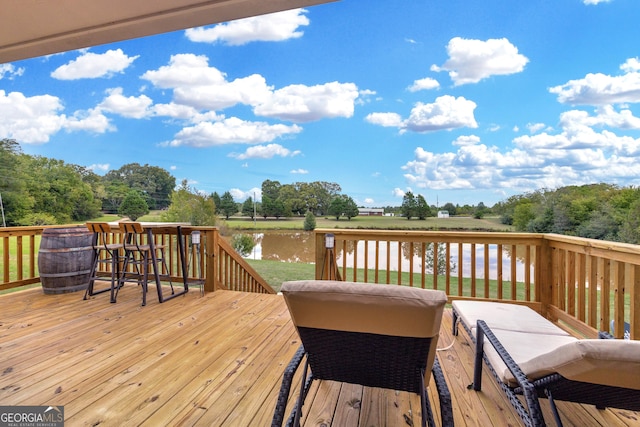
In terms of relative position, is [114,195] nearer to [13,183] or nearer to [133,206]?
[133,206]

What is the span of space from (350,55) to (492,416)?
10.6 m

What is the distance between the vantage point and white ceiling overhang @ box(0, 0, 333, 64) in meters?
2.14

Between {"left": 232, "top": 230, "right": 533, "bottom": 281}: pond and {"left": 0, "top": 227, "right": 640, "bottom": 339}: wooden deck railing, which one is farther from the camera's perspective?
{"left": 232, "top": 230, "right": 533, "bottom": 281}: pond

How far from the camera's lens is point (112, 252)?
13.5 ft

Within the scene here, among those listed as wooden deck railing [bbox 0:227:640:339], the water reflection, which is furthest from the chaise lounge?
the water reflection

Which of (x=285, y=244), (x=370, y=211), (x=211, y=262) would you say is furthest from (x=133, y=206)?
(x=370, y=211)

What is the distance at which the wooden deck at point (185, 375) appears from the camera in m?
1.66

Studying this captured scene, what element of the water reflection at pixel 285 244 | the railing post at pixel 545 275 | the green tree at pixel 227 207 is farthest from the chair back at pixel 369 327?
the green tree at pixel 227 207

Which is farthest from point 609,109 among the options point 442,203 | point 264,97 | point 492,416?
point 264,97

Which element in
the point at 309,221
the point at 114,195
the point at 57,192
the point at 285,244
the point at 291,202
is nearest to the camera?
the point at 57,192

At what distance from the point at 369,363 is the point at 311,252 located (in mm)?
3376

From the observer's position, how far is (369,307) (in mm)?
1159

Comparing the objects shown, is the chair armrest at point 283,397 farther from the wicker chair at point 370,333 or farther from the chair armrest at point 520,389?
the chair armrest at point 520,389

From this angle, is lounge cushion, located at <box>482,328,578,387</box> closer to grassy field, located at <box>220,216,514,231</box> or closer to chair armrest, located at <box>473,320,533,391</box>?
chair armrest, located at <box>473,320,533,391</box>
